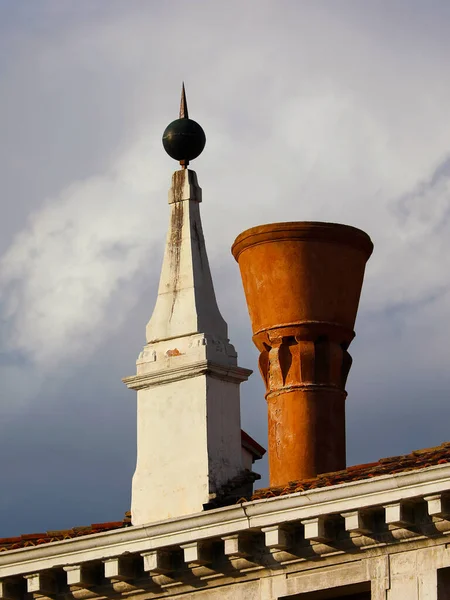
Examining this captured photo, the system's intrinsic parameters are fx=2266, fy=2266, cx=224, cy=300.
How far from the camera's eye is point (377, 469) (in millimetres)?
22469

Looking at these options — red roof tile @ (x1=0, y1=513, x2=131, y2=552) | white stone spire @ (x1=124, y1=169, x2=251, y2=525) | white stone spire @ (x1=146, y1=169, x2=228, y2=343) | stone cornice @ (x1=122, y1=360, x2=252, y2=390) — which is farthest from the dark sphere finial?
red roof tile @ (x1=0, y1=513, x2=131, y2=552)

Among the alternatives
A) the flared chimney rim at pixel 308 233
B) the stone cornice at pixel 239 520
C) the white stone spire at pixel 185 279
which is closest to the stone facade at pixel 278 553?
the stone cornice at pixel 239 520

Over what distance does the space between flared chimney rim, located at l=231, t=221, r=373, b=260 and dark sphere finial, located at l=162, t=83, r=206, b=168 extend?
1153 mm

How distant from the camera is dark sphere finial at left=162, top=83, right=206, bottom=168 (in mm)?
26750

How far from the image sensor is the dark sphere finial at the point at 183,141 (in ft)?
87.8

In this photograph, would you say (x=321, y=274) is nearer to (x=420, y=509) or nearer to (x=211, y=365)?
(x=211, y=365)

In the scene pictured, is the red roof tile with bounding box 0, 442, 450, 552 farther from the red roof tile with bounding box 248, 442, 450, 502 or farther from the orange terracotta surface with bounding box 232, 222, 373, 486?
the orange terracotta surface with bounding box 232, 222, 373, 486

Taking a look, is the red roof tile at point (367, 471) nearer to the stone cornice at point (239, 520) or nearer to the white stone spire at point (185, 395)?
the stone cornice at point (239, 520)

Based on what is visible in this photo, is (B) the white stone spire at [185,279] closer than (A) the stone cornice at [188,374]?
No

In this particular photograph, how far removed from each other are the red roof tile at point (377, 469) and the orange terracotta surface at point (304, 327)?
2.50 m

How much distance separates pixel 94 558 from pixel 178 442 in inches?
86.5

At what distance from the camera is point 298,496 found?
2211 centimetres

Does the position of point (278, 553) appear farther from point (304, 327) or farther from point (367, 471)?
point (304, 327)

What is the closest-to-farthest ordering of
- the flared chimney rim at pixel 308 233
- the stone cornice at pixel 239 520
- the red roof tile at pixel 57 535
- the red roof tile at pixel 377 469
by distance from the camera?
the stone cornice at pixel 239 520 → the red roof tile at pixel 377 469 → the red roof tile at pixel 57 535 → the flared chimney rim at pixel 308 233
